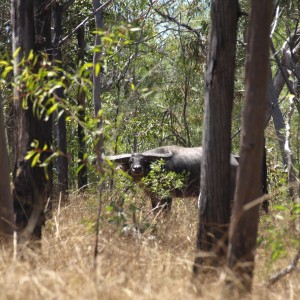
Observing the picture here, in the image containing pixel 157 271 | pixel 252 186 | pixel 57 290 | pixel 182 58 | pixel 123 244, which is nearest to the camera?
pixel 57 290

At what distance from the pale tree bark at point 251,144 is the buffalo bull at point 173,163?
6665 mm

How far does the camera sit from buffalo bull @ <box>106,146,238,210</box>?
1262 cm

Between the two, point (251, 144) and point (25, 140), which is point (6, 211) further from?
point (251, 144)

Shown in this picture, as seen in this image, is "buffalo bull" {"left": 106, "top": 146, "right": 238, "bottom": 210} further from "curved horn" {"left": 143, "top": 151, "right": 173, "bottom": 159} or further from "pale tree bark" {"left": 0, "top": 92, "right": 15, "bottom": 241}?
"pale tree bark" {"left": 0, "top": 92, "right": 15, "bottom": 241}

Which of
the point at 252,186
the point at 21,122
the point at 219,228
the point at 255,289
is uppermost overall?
the point at 21,122

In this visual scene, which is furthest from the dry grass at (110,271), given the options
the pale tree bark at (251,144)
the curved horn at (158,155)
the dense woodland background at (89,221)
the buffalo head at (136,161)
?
the curved horn at (158,155)

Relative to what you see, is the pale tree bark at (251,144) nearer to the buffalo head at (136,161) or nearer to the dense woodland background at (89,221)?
the dense woodland background at (89,221)

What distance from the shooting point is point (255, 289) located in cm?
546

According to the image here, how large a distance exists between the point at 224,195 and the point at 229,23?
4.67 ft

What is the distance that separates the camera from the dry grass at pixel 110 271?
4.88m

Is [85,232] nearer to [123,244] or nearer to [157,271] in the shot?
[123,244]

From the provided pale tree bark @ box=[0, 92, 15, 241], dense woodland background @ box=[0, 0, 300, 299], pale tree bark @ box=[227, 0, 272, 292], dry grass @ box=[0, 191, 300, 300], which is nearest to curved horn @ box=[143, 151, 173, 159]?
dense woodland background @ box=[0, 0, 300, 299]

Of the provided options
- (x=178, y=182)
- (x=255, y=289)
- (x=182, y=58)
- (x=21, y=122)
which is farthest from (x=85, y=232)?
(x=182, y=58)

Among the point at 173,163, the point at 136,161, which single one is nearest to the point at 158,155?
the point at 173,163
